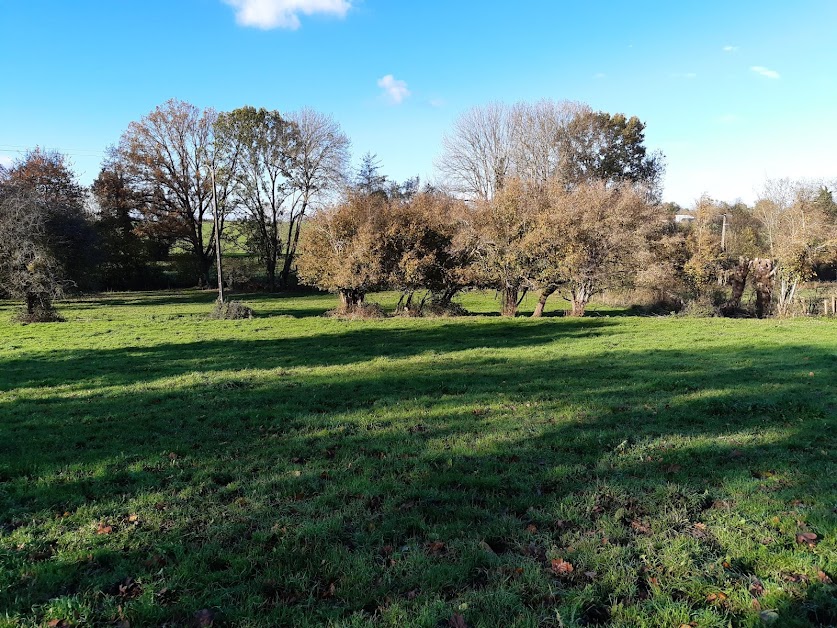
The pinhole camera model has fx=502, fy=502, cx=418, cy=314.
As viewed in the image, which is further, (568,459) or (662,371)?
(662,371)

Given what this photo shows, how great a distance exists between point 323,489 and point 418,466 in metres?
0.99

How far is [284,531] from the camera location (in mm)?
3789

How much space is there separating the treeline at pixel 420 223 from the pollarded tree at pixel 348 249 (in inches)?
2.6

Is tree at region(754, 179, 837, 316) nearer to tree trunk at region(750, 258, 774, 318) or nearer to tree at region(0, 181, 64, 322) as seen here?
tree trunk at region(750, 258, 774, 318)

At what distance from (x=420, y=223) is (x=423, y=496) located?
18322mm

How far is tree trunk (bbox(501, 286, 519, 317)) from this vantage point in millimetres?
22875

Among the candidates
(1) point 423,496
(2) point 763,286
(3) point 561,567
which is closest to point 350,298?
(2) point 763,286

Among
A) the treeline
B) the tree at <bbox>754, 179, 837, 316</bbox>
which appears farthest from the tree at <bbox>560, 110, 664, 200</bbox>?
the tree at <bbox>754, 179, 837, 316</bbox>

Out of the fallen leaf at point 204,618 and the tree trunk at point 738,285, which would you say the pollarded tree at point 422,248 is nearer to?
the tree trunk at point 738,285

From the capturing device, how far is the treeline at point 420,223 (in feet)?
69.3

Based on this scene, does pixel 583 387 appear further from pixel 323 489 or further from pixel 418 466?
pixel 323 489

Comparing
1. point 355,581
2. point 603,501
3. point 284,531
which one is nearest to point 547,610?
point 355,581

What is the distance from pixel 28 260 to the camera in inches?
768

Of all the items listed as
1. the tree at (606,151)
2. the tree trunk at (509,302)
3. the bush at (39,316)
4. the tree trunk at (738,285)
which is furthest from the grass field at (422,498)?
the tree at (606,151)
